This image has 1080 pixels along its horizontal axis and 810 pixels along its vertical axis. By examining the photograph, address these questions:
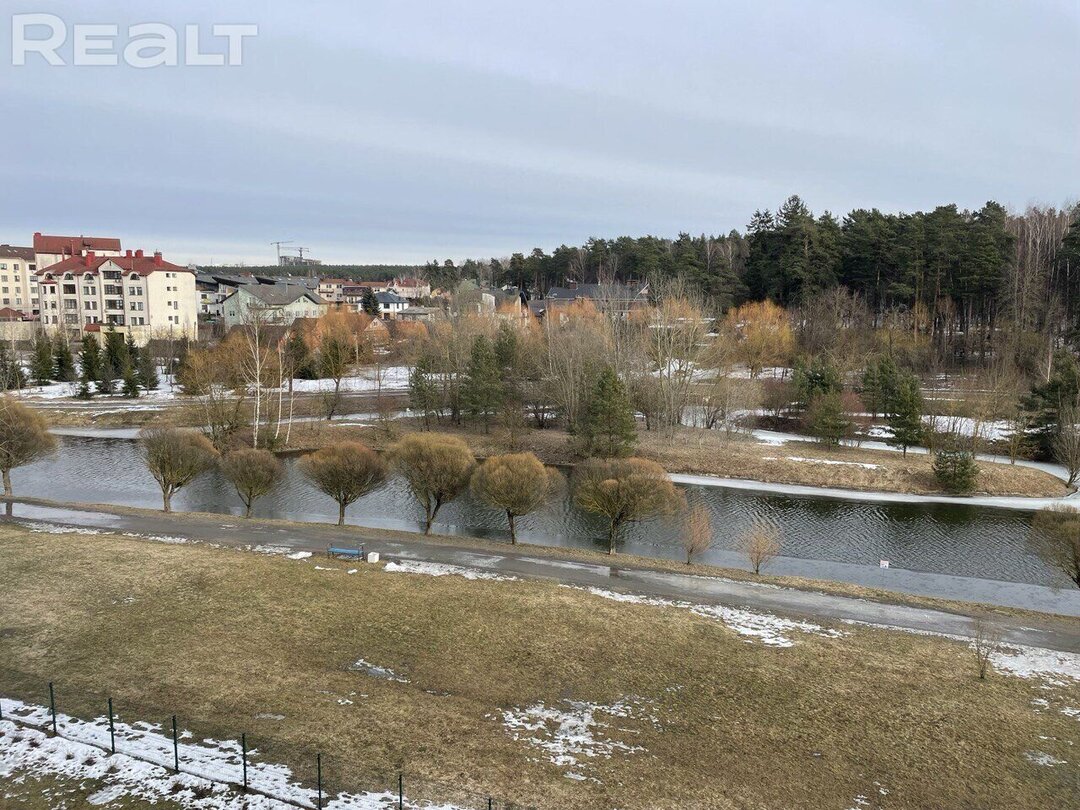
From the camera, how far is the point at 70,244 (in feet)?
331

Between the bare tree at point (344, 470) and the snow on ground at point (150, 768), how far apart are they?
15.8 meters

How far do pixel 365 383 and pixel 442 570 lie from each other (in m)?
51.0

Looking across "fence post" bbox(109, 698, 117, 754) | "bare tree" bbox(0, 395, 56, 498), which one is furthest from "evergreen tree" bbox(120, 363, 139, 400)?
"fence post" bbox(109, 698, 117, 754)

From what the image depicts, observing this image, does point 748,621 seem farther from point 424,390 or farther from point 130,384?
point 130,384

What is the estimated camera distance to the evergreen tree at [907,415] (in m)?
43.2

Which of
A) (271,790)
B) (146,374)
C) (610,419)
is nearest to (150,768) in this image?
(271,790)

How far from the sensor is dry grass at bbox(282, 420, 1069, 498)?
38969 millimetres

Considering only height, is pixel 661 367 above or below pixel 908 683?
above

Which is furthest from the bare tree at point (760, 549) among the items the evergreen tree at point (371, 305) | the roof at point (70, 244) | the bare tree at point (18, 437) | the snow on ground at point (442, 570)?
the roof at point (70, 244)

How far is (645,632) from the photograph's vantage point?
17734 millimetres

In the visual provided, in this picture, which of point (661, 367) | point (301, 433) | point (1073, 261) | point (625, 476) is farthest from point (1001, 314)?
point (301, 433)

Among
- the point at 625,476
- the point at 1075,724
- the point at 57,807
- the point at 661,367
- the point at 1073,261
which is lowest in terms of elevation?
the point at 1075,724

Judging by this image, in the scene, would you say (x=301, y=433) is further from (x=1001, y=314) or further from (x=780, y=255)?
(x=1001, y=314)

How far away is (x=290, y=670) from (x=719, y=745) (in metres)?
8.67
